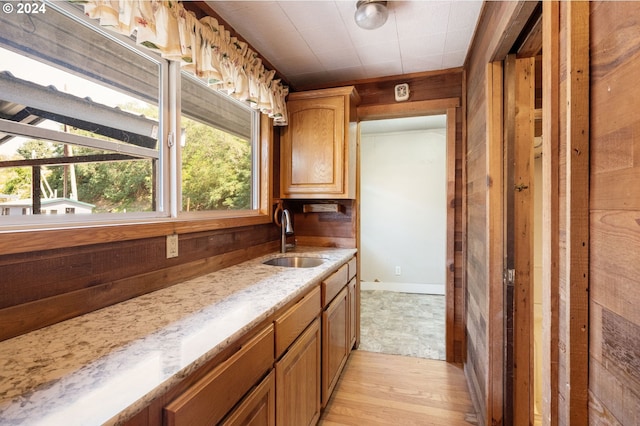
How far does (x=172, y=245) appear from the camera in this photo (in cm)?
143

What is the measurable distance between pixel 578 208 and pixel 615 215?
9 cm

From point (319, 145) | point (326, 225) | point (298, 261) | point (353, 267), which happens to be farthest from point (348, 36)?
point (353, 267)

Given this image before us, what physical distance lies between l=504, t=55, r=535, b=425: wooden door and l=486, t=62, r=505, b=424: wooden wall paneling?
0.09 feet

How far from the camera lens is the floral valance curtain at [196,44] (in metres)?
1.09

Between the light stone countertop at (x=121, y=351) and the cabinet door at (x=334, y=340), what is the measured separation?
0.54 metres

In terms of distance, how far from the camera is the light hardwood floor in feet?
5.78

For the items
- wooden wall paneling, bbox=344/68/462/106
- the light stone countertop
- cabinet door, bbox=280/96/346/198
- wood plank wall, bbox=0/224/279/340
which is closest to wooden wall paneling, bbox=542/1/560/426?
the light stone countertop

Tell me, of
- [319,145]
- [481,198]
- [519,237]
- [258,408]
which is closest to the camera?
[258,408]

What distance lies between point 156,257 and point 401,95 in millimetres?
2194

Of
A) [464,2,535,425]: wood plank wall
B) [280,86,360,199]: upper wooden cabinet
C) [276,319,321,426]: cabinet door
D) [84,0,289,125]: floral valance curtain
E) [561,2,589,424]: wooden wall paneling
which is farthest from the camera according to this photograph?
[280,86,360,199]: upper wooden cabinet

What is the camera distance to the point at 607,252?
24.9 inches

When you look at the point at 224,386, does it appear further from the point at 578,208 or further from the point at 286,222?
the point at 286,222

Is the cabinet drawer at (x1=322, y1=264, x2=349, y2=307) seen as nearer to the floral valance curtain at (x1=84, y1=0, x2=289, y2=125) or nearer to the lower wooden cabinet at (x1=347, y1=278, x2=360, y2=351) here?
the lower wooden cabinet at (x1=347, y1=278, x2=360, y2=351)

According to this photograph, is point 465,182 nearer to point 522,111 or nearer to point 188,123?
point 522,111
